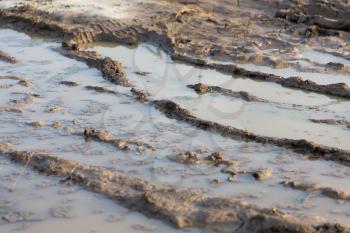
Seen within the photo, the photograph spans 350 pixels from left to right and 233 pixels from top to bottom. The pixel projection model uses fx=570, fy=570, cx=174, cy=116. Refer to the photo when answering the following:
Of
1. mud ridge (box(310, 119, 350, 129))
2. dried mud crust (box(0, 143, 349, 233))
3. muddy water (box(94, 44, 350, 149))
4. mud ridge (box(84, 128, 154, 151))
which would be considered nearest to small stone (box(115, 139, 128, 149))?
mud ridge (box(84, 128, 154, 151))

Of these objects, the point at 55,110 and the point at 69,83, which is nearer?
the point at 55,110

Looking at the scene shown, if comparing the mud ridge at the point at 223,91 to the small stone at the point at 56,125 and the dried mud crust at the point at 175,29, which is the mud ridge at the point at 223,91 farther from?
the small stone at the point at 56,125

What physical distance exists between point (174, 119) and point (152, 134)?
0.54m

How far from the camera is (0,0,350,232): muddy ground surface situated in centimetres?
502

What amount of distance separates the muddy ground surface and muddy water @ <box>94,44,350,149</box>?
0.03 m

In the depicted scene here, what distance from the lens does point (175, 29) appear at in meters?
10.8

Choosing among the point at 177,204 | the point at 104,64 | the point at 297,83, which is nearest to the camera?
the point at 177,204

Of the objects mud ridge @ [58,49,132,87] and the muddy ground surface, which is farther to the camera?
mud ridge @ [58,49,132,87]

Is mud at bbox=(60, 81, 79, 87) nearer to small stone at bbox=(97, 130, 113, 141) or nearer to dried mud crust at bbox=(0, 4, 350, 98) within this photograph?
dried mud crust at bbox=(0, 4, 350, 98)

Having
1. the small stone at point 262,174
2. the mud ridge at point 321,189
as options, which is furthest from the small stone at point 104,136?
the mud ridge at point 321,189

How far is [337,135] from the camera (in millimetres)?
6656

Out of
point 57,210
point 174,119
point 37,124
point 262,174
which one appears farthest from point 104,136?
point 262,174

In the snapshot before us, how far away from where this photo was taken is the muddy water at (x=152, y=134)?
205 inches

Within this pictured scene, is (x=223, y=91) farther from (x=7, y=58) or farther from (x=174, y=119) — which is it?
(x=7, y=58)
